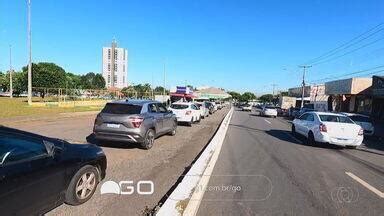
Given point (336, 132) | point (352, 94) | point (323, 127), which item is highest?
point (352, 94)

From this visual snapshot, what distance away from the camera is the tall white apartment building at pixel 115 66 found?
144 m

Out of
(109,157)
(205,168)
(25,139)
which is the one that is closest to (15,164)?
(25,139)

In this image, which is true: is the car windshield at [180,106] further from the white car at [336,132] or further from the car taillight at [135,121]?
the car taillight at [135,121]

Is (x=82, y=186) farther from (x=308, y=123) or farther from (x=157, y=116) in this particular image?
(x=308, y=123)

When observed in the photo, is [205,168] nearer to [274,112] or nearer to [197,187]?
[197,187]

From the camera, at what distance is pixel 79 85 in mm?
141375

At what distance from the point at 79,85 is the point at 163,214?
142 meters

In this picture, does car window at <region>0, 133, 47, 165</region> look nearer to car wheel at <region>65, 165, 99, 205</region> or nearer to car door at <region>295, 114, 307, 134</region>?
car wheel at <region>65, 165, 99, 205</region>

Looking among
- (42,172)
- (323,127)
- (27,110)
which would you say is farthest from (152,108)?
(27,110)

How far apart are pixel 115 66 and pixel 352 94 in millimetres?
114792

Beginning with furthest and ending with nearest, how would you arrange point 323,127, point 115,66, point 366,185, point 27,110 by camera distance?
point 115,66 → point 27,110 → point 323,127 → point 366,185

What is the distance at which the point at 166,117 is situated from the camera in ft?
53.0

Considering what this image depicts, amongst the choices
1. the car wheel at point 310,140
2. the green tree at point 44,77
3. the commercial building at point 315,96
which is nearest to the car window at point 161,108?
the car wheel at point 310,140

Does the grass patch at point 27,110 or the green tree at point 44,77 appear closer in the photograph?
the grass patch at point 27,110
